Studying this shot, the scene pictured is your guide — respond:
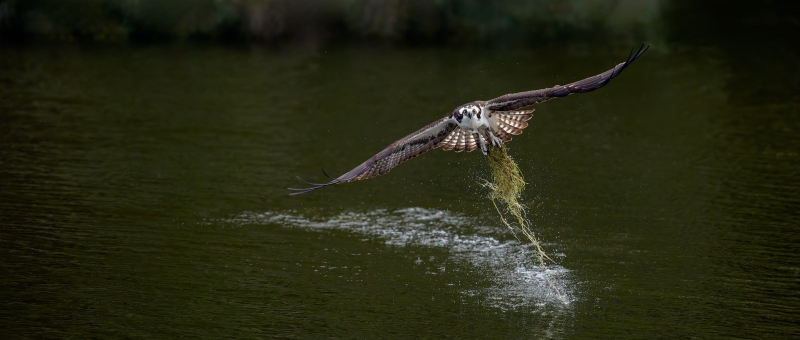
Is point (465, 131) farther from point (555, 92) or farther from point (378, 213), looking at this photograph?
point (378, 213)

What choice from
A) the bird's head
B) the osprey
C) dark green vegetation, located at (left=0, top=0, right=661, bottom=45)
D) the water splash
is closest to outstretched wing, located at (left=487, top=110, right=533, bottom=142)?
the osprey

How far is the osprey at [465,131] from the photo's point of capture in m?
12.4

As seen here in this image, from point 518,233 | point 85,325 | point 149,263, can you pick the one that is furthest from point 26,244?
point 518,233

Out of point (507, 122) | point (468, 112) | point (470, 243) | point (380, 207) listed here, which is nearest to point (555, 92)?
point (468, 112)

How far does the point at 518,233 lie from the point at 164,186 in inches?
272

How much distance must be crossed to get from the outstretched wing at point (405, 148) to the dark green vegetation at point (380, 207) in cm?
207

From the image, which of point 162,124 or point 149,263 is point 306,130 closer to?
point 162,124

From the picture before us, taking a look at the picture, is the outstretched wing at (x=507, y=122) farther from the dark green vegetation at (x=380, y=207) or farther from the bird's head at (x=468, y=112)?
the dark green vegetation at (x=380, y=207)

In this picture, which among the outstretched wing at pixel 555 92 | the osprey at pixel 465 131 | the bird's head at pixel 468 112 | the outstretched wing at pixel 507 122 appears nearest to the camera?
the outstretched wing at pixel 555 92

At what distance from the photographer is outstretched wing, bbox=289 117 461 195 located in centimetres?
1270

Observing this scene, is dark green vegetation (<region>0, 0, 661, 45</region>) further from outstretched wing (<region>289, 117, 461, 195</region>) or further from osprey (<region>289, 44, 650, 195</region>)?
outstretched wing (<region>289, 117, 461, 195</region>)

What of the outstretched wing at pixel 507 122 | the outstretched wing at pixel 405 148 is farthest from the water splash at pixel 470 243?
the outstretched wing at pixel 405 148

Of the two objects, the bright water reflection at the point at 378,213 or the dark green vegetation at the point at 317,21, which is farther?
the dark green vegetation at the point at 317,21

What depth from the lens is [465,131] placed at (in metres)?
13.4
